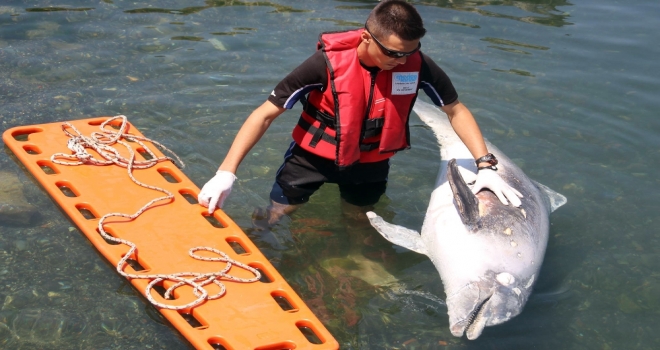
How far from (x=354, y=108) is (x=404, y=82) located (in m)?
0.47

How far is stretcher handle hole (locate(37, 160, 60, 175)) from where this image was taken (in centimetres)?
605

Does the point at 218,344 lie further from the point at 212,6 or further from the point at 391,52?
the point at 212,6

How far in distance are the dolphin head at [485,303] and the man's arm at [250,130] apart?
194cm

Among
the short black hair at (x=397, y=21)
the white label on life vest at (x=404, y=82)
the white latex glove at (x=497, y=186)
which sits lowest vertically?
the white latex glove at (x=497, y=186)

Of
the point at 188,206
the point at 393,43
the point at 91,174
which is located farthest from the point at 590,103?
the point at 91,174

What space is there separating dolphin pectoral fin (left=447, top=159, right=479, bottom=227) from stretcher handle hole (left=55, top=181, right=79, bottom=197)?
319 centimetres

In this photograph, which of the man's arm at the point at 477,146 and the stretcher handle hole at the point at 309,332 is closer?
the stretcher handle hole at the point at 309,332

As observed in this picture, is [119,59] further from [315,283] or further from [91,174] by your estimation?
[315,283]

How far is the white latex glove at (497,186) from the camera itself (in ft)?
18.8

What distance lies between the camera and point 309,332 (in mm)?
4793

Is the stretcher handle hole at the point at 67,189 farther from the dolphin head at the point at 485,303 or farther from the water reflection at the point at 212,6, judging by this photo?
the water reflection at the point at 212,6

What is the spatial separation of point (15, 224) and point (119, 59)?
386cm

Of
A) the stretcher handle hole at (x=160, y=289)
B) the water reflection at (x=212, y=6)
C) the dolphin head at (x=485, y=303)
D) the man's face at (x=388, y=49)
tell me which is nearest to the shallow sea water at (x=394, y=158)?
the water reflection at (x=212, y=6)

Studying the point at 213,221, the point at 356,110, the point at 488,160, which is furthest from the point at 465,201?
the point at 213,221
